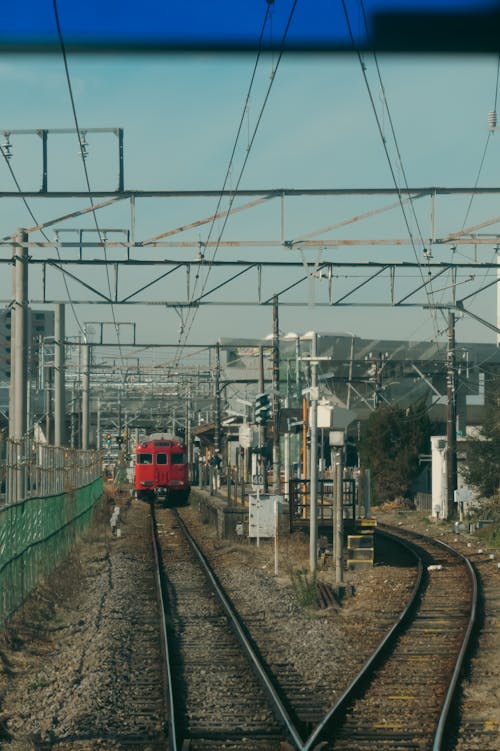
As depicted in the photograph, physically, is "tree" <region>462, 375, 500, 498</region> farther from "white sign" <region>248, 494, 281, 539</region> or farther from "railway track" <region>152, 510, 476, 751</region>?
"railway track" <region>152, 510, 476, 751</region>

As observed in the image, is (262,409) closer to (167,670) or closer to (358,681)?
(167,670)

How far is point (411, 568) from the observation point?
19.4m

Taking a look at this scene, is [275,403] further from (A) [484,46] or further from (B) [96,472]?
(A) [484,46]

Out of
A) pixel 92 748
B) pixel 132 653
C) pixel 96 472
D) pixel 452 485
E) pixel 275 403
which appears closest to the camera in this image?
pixel 92 748

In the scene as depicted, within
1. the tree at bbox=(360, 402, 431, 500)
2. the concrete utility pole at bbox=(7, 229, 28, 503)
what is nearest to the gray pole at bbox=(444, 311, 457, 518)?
the tree at bbox=(360, 402, 431, 500)

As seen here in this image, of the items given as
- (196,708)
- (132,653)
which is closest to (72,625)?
(132,653)

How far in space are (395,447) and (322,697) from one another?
32400 mm

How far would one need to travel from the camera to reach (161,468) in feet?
140

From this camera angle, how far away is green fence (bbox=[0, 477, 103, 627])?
38.4ft

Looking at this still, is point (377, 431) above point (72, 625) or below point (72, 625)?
above

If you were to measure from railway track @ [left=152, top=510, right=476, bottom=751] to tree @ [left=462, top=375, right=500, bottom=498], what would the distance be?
49.9 feet

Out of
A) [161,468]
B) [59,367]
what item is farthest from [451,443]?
[161,468]

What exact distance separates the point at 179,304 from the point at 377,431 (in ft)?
73.6

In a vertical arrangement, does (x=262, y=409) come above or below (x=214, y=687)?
above
